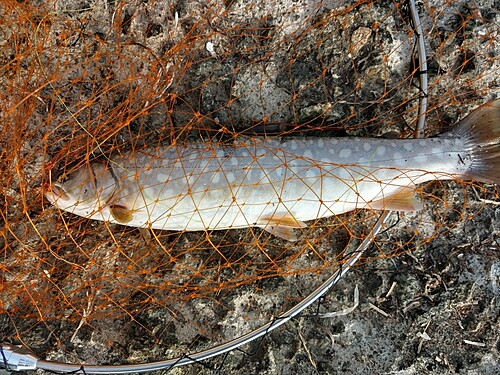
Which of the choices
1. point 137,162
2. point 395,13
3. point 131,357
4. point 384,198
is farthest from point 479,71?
point 131,357

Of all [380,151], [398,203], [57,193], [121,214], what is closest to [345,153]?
[380,151]

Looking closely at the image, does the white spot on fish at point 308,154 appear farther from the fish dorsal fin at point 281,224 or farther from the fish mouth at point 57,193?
the fish mouth at point 57,193

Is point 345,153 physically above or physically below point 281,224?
above

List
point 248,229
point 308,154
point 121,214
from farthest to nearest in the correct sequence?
point 248,229, point 308,154, point 121,214

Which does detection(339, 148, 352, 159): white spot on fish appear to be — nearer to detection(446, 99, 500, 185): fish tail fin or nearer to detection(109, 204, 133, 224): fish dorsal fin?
detection(446, 99, 500, 185): fish tail fin

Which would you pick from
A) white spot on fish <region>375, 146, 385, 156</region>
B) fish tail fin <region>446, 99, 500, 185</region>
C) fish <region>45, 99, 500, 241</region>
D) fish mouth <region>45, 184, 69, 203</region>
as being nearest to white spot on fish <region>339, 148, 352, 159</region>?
fish <region>45, 99, 500, 241</region>

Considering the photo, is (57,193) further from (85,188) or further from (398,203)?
(398,203)

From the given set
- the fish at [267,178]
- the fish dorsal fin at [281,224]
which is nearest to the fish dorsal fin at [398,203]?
the fish at [267,178]
